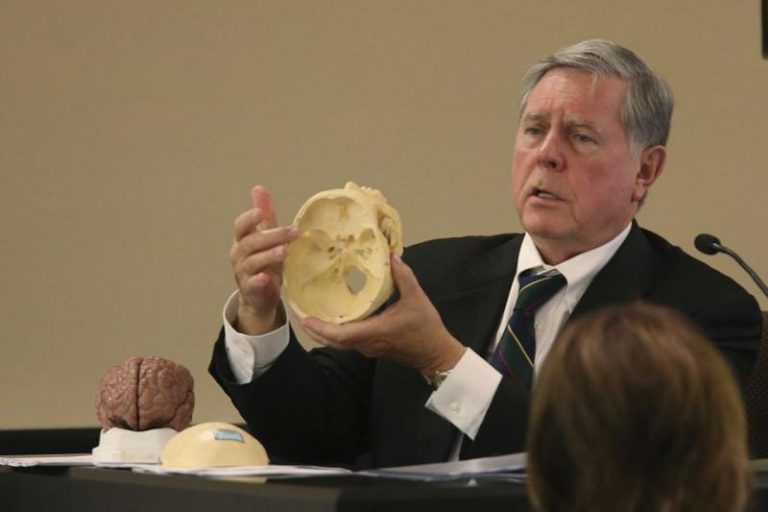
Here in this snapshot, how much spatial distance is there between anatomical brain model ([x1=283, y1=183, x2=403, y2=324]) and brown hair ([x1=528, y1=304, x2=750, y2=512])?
3.42 feet

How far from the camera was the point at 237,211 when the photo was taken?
202 inches

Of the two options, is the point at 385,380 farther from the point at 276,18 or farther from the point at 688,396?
the point at 276,18

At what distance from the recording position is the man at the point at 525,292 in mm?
2473

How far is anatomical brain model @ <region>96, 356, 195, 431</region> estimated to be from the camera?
220 cm

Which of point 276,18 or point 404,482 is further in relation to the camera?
point 276,18

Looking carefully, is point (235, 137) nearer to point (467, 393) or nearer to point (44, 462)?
point (467, 393)

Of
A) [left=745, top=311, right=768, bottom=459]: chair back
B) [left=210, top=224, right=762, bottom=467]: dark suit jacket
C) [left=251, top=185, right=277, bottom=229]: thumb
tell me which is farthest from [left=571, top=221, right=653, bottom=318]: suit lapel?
[left=251, top=185, right=277, bottom=229]: thumb

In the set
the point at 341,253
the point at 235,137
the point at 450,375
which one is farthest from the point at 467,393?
the point at 235,137

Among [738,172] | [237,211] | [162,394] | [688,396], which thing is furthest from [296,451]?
[738,172]

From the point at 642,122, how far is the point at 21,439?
130 cm

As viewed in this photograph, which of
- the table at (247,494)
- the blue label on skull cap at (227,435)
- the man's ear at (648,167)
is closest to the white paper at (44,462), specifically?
the table at (247,494)

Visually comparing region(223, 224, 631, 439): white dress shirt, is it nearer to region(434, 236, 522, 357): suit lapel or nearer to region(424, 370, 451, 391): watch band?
region(424, 370, 451, 391): watch band

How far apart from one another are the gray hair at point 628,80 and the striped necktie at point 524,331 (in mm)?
316

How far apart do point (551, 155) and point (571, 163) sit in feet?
0.17
